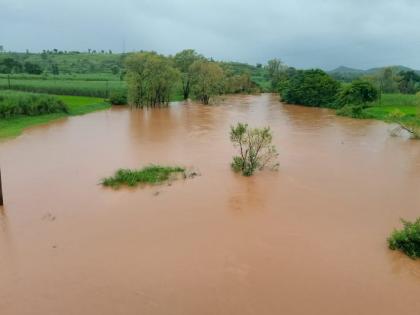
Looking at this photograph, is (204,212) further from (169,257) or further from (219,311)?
(219,311)

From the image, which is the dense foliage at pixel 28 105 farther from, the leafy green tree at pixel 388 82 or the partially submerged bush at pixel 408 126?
the leafy green tree at pixel 388 82

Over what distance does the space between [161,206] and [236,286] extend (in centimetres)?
441

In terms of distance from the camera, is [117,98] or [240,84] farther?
[240,84]

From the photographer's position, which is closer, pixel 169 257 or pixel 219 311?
pixel 219 311

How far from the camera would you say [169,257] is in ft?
26.3

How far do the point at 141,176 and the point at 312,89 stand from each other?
102 feet

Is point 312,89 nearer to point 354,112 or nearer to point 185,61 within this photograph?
point 354,112

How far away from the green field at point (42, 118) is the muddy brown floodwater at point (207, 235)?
12.5 feet

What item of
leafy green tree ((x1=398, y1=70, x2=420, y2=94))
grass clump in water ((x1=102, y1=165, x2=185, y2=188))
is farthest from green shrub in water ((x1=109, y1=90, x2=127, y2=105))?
leafy green tree ((x1=398, y1=70, x2=420, y2=94))

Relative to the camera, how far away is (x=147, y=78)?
107ft

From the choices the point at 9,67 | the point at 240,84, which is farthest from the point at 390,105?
the point at 9,67

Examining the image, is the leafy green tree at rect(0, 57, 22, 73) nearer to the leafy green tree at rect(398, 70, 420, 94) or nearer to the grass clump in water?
the grass clump in water

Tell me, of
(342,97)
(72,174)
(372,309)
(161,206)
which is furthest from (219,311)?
(342,97)

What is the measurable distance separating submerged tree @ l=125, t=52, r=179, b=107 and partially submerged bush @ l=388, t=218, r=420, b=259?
27478 mm
